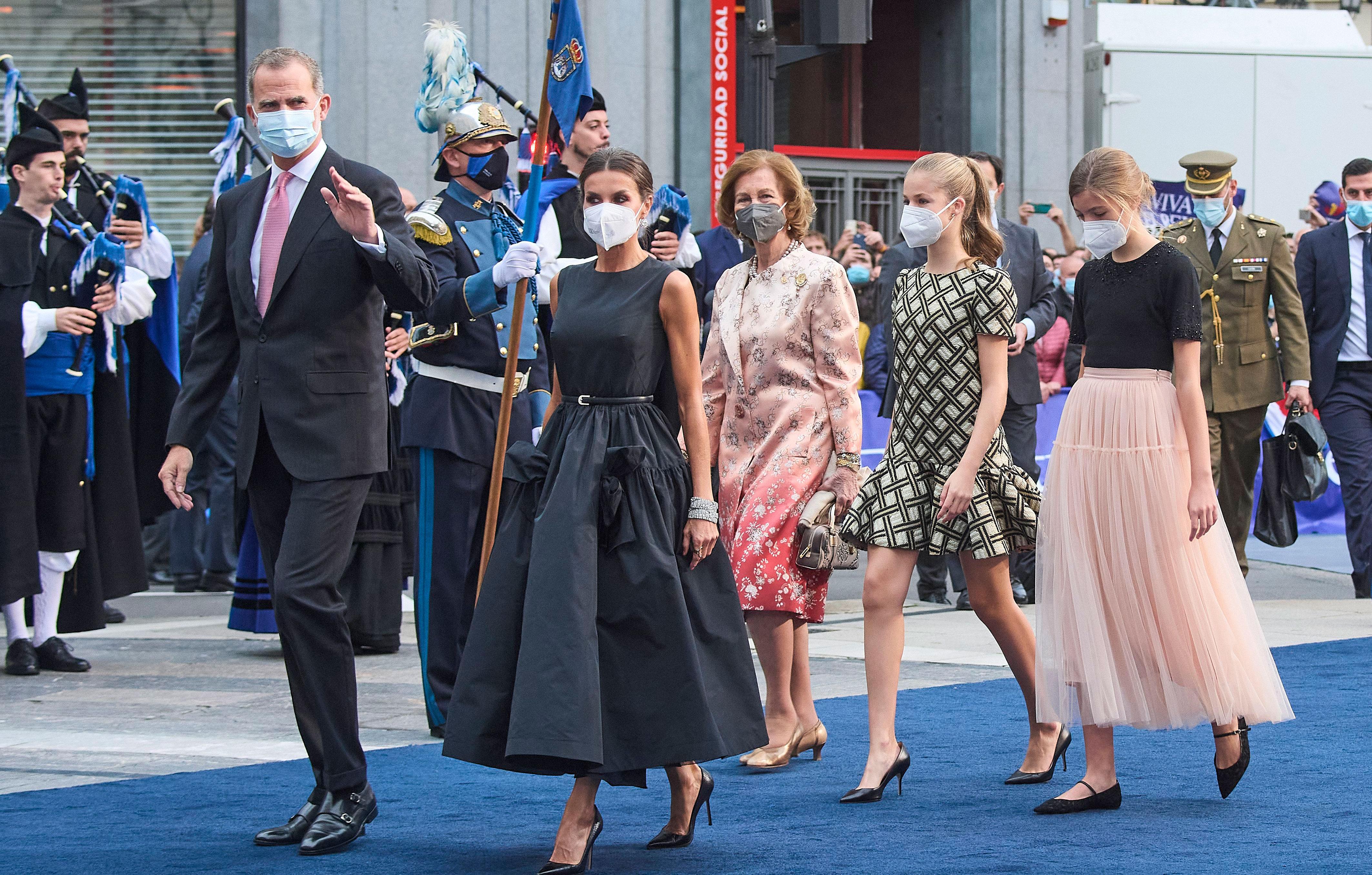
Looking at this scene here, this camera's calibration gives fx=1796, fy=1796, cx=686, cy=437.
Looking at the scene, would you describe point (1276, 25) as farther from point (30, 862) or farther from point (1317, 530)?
point (30, 862)

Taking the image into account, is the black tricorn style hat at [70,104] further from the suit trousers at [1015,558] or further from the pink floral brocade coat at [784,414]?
the suit trousers at [1015,558]

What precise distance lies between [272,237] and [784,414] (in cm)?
176

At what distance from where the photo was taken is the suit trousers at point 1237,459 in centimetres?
957

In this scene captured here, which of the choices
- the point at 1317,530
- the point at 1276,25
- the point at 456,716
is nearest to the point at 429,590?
the point at 456,716

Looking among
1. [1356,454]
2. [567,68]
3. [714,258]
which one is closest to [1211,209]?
[1356,454]

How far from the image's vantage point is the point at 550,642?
434 centimetres

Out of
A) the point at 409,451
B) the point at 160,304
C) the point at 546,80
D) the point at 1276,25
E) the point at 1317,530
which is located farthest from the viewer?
the point at 1276,25

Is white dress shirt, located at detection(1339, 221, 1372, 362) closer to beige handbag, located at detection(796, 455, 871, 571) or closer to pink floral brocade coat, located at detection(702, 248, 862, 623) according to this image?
pink floral brocade coat, located at detection(702, 248, 862, 623)

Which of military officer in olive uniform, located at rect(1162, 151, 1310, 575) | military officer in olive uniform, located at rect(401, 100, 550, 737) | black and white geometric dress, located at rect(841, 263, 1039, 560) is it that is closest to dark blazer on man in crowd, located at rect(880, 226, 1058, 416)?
military officer in olive uniform, located at rect(1162, 151, 1310, 575)

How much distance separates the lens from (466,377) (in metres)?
6.21

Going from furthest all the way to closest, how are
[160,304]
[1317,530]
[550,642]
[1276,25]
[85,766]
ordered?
[1276,25] → [1317,530] → [160,304] → [85,766] → [550,642]

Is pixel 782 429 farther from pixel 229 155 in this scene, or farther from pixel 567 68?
pixel 229 155

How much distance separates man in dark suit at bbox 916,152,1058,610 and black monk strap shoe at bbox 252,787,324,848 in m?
4.97

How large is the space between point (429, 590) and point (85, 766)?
49.3 inches
